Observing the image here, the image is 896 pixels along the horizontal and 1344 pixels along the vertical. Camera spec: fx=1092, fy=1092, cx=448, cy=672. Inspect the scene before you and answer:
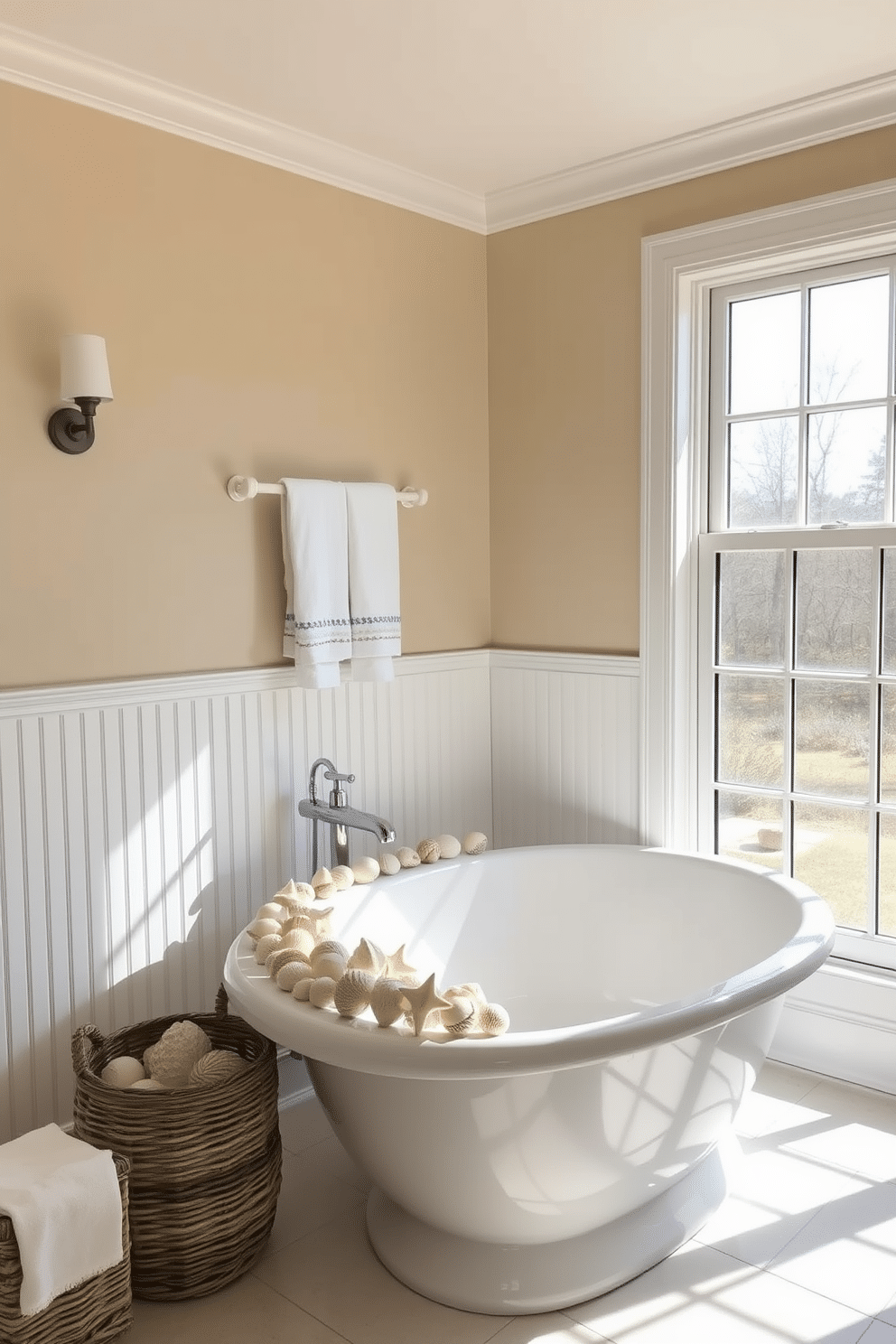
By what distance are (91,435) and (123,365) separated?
0.71ft

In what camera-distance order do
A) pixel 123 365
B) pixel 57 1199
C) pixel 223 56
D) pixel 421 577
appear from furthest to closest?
pixel 421 577, pixel 123 365, pixel 223 56, pixel 57 1199

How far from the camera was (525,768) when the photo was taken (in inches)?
130

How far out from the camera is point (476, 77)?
7.82 ft

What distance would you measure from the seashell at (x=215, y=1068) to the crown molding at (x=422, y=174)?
198cm

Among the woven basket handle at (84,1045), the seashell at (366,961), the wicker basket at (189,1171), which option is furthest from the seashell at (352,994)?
the woven basket handle at (84,1045)

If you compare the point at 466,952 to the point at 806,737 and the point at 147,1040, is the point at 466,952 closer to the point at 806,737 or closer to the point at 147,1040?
the point at 147,1040

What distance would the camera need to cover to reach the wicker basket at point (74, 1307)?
1697 mm

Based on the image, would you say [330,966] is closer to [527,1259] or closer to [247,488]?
[527,1259]

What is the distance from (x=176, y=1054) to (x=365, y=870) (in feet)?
2.05

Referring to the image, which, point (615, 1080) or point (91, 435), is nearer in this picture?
point (615, 1080)

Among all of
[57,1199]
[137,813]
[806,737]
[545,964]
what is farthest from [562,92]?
[57,1199]

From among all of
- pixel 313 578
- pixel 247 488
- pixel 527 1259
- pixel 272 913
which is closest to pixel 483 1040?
pixel 527 1259

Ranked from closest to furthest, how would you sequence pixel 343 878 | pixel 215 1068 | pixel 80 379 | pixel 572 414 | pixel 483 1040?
pixel 483 1040
pixel 215 1068
pixel 80 379
pixel 343 878
pixel 572 414

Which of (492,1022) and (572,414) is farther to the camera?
(572,414)
